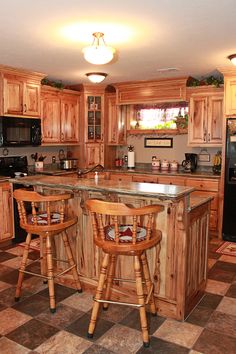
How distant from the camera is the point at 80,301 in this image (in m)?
2.96

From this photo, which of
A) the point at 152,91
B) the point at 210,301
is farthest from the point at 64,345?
the point at 152,91

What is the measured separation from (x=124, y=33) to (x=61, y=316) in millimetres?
2614

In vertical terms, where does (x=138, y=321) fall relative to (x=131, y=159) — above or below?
below

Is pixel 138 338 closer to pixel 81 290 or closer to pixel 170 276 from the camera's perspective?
pixel 170 276

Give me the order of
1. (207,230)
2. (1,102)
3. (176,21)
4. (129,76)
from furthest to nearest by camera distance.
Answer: (129,76) → (1,102) → (207,230) → (176,21)

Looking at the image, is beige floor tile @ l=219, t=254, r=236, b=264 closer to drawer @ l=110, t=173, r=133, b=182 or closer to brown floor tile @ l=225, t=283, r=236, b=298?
brown floor tile @ l=225, t=283, r=236, b=298

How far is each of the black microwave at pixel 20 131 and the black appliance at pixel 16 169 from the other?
41cm

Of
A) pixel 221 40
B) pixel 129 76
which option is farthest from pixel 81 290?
pixel 129 76

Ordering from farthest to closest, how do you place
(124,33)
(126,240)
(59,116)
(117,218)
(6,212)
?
(59,116) → (6,212) → (124,33) → (126,240) → (117,218)

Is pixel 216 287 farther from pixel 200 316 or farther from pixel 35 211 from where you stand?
pixel 35 211

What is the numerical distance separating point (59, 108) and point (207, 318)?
413 cm

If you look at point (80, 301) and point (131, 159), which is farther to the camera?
point (131, 159)

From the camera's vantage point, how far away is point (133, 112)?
6.20 meters

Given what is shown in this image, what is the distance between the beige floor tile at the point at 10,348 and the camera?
88.5 inches
